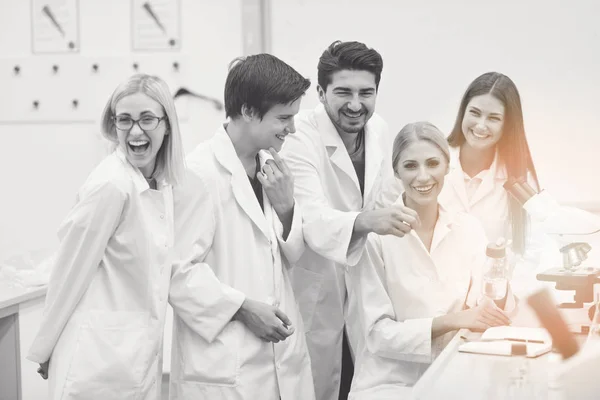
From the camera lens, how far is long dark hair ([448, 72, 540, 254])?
7.82 feet

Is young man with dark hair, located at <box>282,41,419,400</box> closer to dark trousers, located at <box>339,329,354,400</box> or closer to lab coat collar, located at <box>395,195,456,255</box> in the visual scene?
dark trousers, located at <box>339,329,354,400</box>

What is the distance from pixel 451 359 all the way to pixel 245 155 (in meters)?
0.78

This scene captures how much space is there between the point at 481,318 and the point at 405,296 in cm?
21

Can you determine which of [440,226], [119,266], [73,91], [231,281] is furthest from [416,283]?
[73,91]

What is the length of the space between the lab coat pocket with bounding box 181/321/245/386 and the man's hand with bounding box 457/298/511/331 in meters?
0.55

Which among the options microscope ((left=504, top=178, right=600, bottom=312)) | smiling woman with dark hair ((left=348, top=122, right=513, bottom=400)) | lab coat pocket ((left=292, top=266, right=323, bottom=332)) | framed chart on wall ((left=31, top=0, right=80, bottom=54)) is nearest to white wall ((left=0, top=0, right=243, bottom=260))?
framed chart on wall ((left=31, top=0, right=80, bottom=54))

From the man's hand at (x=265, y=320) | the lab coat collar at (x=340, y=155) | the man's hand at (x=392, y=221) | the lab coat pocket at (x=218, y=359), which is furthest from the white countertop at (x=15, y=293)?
the man's hand at (x=392, y=221)

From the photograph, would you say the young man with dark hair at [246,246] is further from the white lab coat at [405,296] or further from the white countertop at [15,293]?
the white countertop at [15,293]

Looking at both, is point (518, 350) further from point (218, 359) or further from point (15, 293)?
point (15, 293)

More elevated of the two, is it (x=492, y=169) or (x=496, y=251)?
(x=492, y=169)

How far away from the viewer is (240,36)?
349cm

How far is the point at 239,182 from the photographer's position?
2025mm

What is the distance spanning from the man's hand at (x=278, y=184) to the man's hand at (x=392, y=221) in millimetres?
216

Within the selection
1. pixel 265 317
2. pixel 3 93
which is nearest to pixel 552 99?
pixel 265 317
